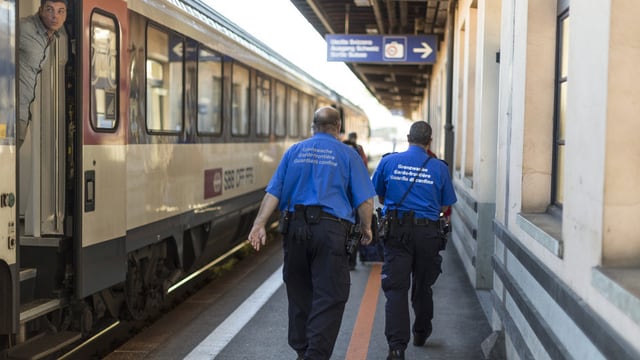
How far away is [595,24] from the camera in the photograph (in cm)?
329

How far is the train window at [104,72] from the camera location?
5.65m

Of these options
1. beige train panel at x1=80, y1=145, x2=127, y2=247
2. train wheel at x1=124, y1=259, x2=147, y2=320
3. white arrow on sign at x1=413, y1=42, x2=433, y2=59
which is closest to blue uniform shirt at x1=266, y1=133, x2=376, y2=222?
beige train panel at x1=80, y1=145, x2=127, y2=247

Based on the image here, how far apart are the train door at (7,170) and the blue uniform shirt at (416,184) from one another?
2.70 m

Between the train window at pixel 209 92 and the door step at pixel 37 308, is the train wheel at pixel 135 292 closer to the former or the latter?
the door step at pixel 37 308

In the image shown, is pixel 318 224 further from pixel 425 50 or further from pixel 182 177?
pixel 425 50

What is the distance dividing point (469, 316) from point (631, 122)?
15.4 ft

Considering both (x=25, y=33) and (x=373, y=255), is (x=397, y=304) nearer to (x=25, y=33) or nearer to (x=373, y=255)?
(x=25, y=33)

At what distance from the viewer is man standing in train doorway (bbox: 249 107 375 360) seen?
16.9 feet

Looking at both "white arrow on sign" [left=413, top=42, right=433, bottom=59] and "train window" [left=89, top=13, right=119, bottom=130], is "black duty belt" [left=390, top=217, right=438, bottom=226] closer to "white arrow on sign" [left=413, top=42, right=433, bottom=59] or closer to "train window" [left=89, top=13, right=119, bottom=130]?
"train window" [left=89, top=13, right=119, bottom=130]

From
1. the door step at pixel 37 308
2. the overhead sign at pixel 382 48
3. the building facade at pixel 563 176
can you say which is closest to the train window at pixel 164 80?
the door step at pixel 37 308

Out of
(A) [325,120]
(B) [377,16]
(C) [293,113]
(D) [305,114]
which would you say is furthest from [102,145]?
(D) [305,114]

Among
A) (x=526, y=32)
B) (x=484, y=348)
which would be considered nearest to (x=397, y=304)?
(x=484, y=348)

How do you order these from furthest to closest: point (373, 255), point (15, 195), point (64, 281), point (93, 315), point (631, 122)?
point (373, 255) < point (93, 315) < point (64, 281) < point (15, 195) < point (631, 122)

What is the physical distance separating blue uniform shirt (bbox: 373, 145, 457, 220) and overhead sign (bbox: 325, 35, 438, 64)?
10064 millimetres
